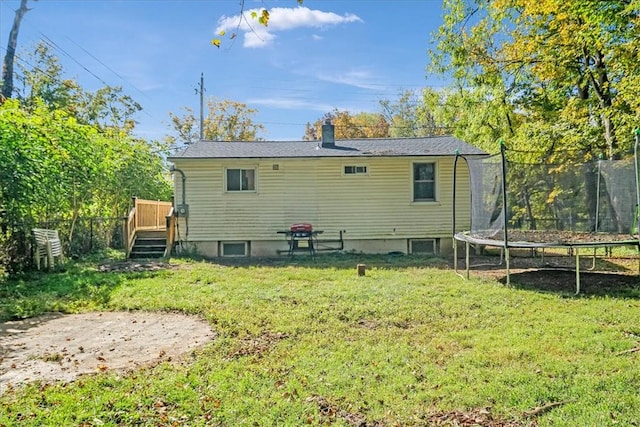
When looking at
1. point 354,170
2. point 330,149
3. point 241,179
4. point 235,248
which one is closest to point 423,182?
point 354,170

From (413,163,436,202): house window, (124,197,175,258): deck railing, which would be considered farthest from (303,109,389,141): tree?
(413,163,436,202): house window

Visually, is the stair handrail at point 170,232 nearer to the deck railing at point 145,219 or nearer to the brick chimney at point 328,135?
the deck railing at point 145,219

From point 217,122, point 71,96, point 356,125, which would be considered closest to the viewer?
point 71,96

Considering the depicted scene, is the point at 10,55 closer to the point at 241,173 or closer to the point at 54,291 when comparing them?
the point at 241,173

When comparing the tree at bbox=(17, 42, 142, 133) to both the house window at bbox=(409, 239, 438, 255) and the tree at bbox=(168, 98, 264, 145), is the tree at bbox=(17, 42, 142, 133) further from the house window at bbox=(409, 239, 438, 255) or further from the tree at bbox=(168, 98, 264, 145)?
the house window at bbox=(409, 239, 438, 255)

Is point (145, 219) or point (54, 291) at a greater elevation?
point (145, 219)

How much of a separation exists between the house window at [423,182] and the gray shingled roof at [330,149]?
524 mm

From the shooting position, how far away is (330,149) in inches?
480

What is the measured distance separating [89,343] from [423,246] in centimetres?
931

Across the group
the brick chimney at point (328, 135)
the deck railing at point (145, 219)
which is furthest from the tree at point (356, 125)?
the brick chimney at point (328, 135)

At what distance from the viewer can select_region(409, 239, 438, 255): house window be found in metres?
12.0

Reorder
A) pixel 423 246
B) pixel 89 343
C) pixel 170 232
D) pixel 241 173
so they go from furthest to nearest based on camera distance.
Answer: pixel 423 246 → pixel 241 173 → pixel 170 232 → pixel 89 343

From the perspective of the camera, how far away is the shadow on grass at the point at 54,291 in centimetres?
593

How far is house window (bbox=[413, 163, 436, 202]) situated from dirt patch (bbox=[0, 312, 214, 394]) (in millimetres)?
8134
